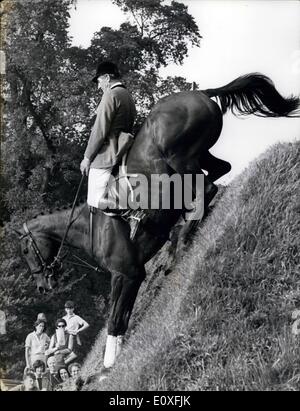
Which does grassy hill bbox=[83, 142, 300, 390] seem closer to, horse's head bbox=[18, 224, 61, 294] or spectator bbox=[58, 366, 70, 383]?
spectator bbox=[58, 366, 70, 383]

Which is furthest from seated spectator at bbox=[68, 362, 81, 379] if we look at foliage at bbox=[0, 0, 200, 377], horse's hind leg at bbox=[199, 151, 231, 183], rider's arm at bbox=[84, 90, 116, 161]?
horse's hind leg at bbox=[199, 151, 231, 183]

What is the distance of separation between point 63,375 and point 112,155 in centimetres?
221

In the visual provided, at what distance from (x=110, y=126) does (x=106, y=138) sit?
13cm

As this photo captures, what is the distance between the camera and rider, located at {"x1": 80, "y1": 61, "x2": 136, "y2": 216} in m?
7.83

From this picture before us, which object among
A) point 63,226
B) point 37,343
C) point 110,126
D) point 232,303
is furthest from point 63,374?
point 110,126

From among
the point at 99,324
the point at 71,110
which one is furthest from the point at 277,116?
the point at 99,324

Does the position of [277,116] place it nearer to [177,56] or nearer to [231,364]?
[177,56]

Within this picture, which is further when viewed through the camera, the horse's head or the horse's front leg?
the horse's head

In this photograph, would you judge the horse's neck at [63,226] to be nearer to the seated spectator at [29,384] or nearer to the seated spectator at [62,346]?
the seated spectator at [62,346]

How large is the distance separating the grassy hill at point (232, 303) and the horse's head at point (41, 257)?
0.94m

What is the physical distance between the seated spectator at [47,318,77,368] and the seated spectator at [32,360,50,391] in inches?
5.9

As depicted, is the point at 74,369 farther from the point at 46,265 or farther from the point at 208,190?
the point at 208,190

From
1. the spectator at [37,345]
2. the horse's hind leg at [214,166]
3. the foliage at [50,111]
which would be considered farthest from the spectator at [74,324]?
the horse's hind leg at [214,166]

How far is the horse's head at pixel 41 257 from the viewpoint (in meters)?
8.16
